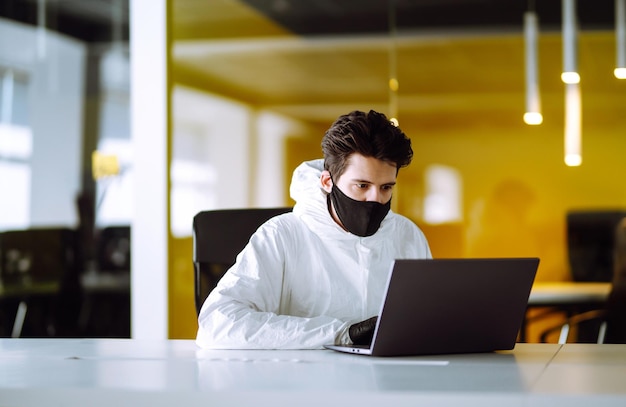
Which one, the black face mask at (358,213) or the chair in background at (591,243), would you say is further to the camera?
the chair in background at (591,243)

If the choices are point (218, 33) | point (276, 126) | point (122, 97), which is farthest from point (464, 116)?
point (122, 97)

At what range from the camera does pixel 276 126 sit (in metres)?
5.52

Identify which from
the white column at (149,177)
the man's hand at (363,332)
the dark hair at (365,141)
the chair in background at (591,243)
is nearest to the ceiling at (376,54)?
the white column at (149,177)

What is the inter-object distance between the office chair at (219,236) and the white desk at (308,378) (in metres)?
0.66

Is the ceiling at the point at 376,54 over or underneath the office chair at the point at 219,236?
over

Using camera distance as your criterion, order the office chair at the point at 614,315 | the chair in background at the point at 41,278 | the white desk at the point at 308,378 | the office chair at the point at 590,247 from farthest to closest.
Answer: the chair in background at the point at 41,278 < the office chair at the point at 590,247 < the office chair at the point at 614,315 < the white desk at the point at 308,378

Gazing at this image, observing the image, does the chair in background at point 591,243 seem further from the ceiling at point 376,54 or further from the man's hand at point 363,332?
the man's hand at point 363,332

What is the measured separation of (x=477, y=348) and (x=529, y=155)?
329 centimetres

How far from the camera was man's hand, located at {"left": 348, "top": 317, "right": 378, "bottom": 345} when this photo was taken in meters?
2.37

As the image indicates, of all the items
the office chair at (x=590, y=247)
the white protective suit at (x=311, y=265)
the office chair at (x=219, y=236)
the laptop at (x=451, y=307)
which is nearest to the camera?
the laptop at (x=451, y=307)

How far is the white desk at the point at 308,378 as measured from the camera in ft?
5.54

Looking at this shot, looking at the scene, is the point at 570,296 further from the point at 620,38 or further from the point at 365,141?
the point at 365,141

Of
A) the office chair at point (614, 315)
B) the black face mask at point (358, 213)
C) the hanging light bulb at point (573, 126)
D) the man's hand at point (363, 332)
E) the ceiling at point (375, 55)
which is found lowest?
the office chair at point (614, 315)

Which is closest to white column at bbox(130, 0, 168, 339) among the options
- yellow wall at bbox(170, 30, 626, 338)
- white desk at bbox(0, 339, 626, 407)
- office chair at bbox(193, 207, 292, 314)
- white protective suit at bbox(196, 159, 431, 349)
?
yellow wall at bbox(170, 30, 626, 338)
